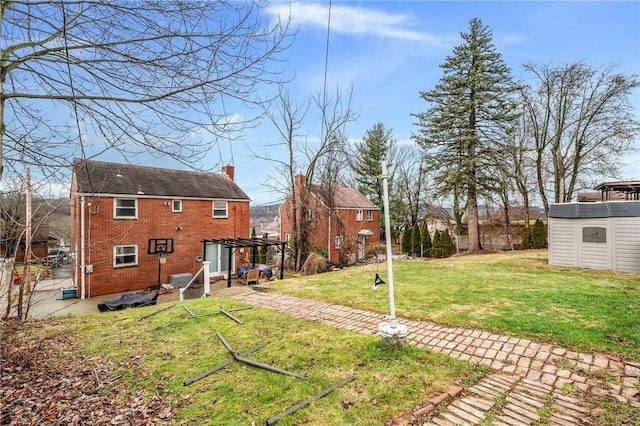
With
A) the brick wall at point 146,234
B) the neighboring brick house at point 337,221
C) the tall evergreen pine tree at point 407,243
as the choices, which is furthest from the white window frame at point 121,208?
the tall evergreen pine tree at point 407,243

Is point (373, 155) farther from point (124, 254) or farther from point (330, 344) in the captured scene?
point (330, 344)

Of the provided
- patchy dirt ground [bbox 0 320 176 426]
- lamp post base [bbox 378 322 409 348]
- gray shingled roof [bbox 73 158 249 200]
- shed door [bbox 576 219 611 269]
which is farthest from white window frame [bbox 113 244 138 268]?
shed door [bbox 576 219 611 269]

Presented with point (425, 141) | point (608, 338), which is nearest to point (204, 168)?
point (608, 338)

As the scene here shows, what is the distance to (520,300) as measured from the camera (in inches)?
253

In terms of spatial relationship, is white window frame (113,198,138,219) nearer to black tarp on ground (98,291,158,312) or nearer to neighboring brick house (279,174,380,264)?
black tarp on ground (98,291,158,312)

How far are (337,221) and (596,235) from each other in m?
12.1

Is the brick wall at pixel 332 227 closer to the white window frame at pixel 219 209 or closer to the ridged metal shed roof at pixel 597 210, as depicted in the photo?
the white window frame at pixel 219 209

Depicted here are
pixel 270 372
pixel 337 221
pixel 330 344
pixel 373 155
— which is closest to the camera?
pixel 270 372

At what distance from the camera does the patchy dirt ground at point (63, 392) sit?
299cm

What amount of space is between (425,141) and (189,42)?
1901cm

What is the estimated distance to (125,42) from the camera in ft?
8.50

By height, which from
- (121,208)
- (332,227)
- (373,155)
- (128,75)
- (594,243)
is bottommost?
(594,243)

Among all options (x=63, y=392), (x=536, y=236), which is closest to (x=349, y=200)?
(x=536, y=236)

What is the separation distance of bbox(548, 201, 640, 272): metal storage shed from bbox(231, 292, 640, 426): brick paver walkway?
28.8 feet
